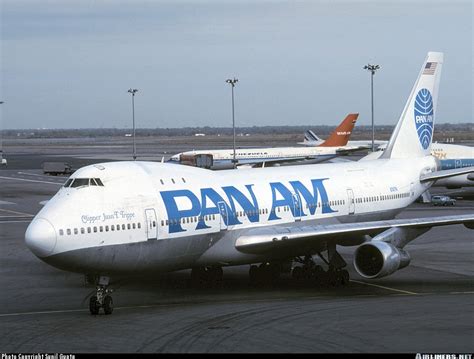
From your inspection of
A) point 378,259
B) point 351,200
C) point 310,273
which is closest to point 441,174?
point 351,200

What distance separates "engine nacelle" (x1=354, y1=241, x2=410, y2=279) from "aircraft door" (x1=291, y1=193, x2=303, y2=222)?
3551mm

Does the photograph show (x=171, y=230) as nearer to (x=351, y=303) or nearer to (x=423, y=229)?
(x=351, y=303)

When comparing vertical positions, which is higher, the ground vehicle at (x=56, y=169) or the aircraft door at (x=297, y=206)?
the aircraft door at (x=297, y=206)

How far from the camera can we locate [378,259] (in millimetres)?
31297

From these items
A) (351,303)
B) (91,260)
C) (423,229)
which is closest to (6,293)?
(91,260)

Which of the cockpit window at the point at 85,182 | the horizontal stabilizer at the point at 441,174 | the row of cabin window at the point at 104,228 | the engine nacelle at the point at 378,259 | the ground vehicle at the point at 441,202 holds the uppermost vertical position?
the cockpit window at the point at 85,182

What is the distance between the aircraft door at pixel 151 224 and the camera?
28.5 metres

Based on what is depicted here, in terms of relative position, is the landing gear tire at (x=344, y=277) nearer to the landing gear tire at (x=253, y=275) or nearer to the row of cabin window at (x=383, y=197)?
the landing gear tire at (x=253, y=275)

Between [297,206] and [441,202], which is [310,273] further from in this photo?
[441,202]

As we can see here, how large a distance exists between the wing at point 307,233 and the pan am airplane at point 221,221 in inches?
1.4

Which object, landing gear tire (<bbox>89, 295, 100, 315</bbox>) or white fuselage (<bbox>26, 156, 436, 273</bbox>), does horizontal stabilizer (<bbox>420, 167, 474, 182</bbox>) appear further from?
landing gear tire (<bbox>89, 295, 100, 315</bbox>)

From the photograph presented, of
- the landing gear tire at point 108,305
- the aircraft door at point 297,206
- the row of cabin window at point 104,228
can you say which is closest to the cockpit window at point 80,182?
the row of cabin window at point 104,228

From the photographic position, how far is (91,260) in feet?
88.5

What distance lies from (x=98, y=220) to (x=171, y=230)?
2.84 metres
